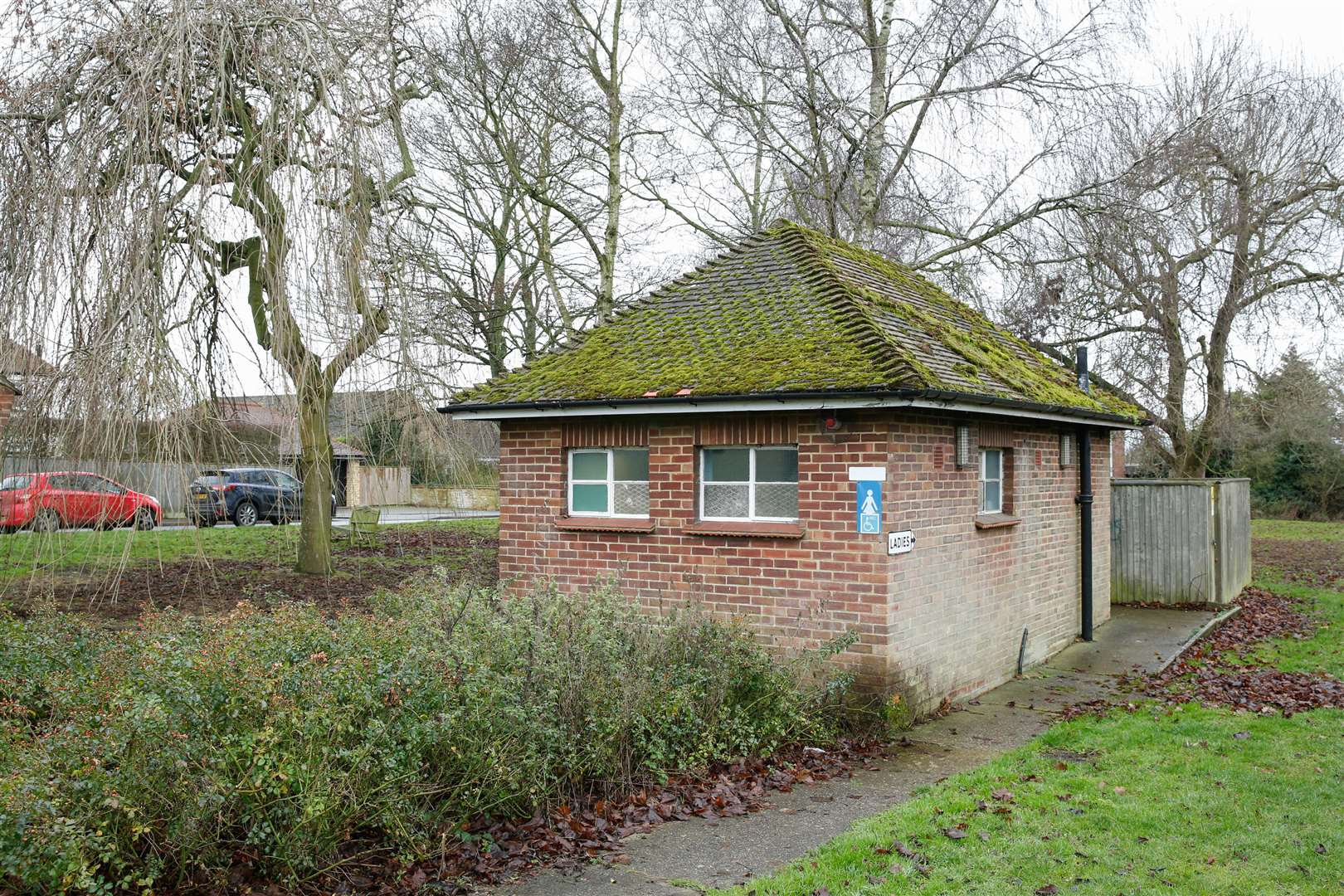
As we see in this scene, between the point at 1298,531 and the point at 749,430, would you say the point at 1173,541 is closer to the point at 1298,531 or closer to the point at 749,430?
the point at 749,430

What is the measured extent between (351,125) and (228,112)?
0.61 metres

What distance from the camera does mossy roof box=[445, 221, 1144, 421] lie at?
884 centimetres

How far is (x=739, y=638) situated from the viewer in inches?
311

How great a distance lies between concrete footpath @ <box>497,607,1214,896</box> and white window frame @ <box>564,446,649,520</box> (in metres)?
3.39

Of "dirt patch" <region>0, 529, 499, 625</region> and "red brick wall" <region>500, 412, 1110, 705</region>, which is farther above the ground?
"red brick wall" <region>500, 412, 1110, 705</region>

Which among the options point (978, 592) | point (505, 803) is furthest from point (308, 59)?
point (978, 592)

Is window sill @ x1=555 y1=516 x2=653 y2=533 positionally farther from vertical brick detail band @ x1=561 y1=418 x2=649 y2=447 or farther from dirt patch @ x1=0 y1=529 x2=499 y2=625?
dirt patch @ x1=0 y1=529 x2=499 y2=625

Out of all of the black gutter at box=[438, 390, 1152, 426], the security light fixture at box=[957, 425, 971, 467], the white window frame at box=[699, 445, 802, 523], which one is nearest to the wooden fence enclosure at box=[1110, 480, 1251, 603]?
the black gutter at box=[438, 390, 1152, 426]

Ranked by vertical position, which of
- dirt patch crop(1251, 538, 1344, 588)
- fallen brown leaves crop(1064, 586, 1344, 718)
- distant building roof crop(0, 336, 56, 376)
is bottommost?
fallen brown leaves crop(1064, 586, 1344, 718)

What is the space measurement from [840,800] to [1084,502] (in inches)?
305

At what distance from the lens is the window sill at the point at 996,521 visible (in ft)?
33.3

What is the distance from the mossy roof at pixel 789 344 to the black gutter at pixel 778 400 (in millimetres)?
30

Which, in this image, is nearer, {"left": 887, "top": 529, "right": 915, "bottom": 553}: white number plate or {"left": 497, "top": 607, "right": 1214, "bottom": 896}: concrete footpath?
{"left": 497, "top": 607, "right": 1214, "bottom": 896}: concrete footpath

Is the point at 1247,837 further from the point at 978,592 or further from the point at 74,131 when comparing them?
the point at 74,131
